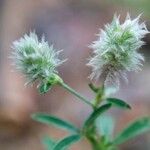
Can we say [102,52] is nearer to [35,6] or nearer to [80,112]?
[80,112]

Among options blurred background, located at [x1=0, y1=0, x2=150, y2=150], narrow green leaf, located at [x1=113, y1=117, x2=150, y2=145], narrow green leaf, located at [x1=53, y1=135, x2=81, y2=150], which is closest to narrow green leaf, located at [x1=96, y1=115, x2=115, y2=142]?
narrow green leaf, located at [x1=113, y1=117, x2=150, y2=145]

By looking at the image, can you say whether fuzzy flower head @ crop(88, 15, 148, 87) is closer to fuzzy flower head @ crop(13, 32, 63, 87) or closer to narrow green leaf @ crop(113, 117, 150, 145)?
fuzzy flower head @ crop(13, 32, 63, 87)

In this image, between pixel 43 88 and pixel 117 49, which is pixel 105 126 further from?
pixel 117 49

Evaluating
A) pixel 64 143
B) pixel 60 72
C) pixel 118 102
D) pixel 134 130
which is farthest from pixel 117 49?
pixel 60 72

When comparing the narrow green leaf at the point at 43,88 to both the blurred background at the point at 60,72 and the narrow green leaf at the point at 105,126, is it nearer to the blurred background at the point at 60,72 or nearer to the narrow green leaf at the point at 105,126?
the narrow green leaf at the point at 105,126

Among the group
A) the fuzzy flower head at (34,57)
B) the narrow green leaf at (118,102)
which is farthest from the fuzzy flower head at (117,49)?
the narrow green leaf at (118,102)
